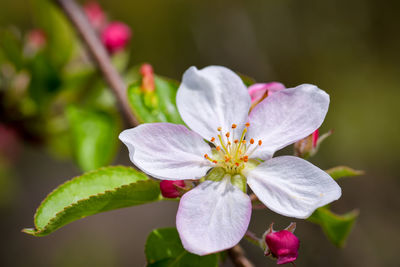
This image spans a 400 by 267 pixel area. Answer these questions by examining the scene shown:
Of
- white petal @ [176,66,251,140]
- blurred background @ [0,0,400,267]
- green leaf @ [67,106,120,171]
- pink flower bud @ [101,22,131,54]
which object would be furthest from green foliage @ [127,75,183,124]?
blurred background @ [0,0,400,267]

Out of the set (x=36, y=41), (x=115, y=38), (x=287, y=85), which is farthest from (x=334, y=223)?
(x=287, y=85)

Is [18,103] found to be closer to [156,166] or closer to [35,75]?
[35,75]

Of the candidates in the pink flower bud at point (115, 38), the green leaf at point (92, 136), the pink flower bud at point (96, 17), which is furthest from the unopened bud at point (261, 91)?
the pink flower bud at point (96, 17)

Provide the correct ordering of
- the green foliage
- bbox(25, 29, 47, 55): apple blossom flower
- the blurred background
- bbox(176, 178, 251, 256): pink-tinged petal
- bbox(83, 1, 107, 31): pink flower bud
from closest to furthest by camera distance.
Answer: bbox(176, 178, 251, 256): pink-tinged petal < the green foliage < bbox(25, 29, 47, 55): apple blossom flower < bbox(83, 1, 107, 31): pink flower bud < the blurred background

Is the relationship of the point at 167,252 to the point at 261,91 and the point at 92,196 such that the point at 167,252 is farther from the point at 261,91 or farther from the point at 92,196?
the point at 261,91

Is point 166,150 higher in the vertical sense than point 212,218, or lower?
higher

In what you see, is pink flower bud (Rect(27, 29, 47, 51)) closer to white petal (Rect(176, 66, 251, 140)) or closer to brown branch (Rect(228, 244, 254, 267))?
white petal (Rect(176, 66, 251, 140))
